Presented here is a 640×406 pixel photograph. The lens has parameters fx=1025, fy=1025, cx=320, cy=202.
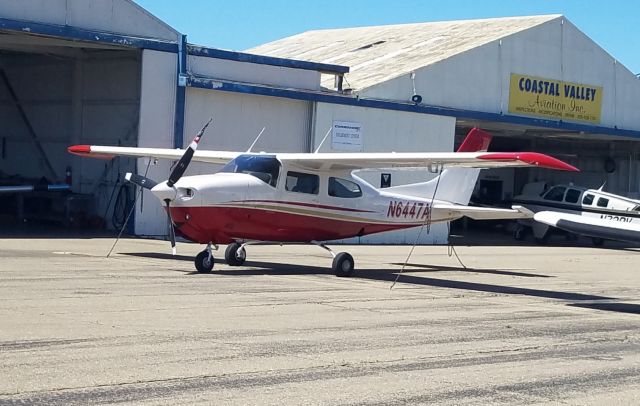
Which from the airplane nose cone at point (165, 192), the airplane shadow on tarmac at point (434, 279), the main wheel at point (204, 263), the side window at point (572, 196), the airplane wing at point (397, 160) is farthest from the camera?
the side window at point (572, 196)

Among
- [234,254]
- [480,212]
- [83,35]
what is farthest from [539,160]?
[83,35]

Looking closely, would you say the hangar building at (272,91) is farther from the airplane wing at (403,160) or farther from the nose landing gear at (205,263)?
the nose landing gear at (205,263)

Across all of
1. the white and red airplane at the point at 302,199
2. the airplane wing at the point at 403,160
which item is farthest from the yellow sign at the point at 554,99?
the airplane wing at the point at 403,160

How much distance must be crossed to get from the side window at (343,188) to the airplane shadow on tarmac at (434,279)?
4.81ft

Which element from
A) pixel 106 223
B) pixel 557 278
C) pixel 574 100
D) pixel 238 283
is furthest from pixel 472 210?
pixel 574 100

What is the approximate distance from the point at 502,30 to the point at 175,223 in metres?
21.1

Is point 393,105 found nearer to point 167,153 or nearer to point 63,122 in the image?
point 63,122

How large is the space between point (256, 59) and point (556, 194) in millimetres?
14698

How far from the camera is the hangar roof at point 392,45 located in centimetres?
3281

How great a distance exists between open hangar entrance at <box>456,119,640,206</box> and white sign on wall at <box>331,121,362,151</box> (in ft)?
37.3

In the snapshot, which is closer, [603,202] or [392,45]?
[603,202]

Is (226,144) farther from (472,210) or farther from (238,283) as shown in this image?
(238,283)

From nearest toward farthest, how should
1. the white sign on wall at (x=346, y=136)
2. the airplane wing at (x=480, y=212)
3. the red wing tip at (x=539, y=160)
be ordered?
the red wing tip at (x=539, y=160) < the airplane wing at (x=480, y=212) < the white sign on wall at (x=346, y=136)

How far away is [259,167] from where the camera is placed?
59.0 ft
